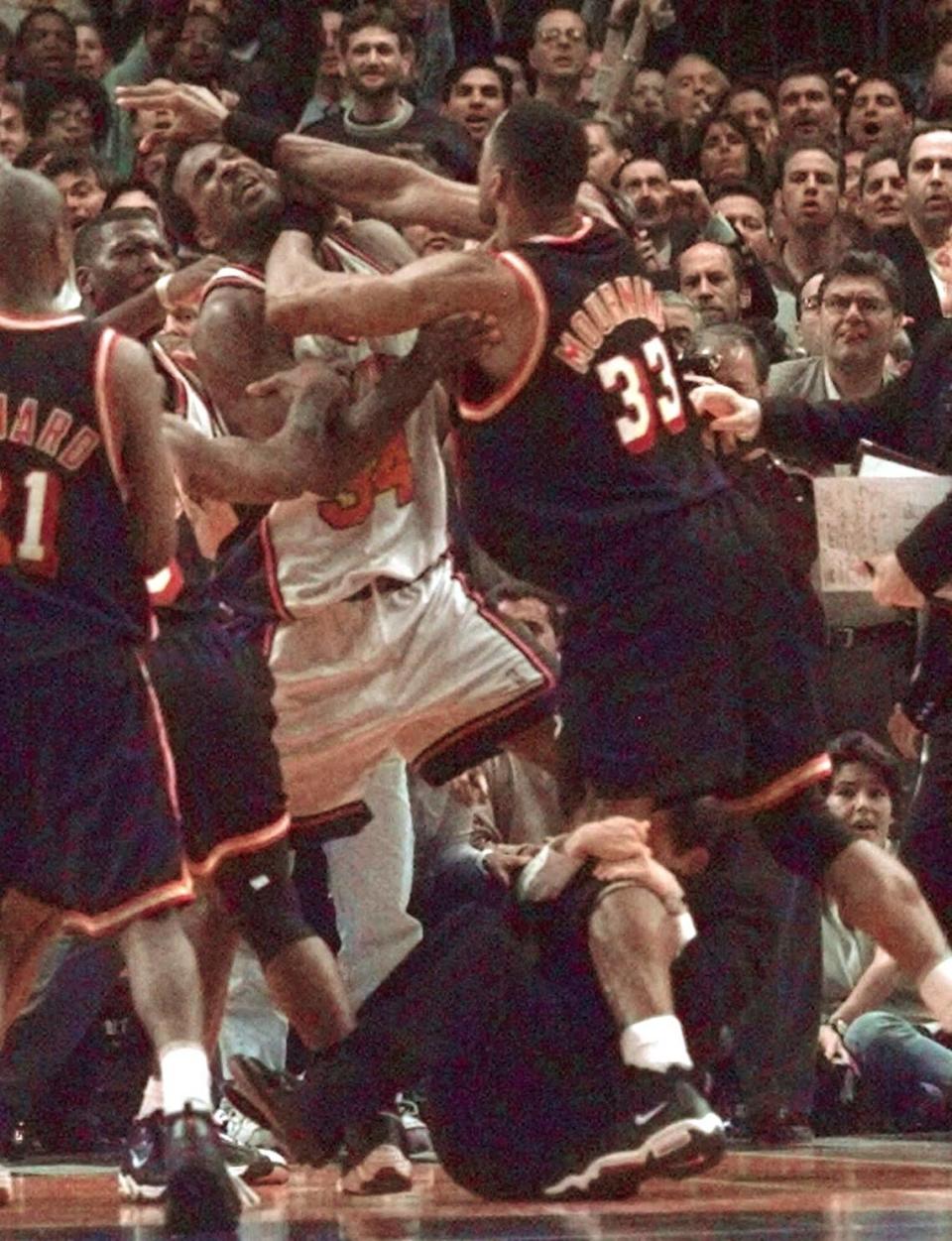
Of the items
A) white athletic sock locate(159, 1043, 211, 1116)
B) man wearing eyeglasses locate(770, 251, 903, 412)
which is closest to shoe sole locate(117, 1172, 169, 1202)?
white athletic sock locate(159, 1043, 211, 1116)

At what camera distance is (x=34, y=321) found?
6.01 meters

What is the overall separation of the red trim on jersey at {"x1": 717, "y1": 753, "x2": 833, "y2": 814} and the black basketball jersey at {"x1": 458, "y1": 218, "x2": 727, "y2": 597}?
1.85ft

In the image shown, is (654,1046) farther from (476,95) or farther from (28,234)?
(476,95)

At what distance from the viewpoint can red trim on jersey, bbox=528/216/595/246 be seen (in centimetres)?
656

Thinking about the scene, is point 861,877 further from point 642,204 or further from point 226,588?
point 642,204

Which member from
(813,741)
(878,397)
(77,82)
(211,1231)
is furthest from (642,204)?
(211,1231)

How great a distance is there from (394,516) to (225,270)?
0.76 meters

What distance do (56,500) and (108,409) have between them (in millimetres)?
205

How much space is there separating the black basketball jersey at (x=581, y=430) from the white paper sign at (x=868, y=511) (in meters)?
0.91

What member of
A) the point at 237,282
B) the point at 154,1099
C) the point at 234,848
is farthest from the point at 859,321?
the point at 154,1099

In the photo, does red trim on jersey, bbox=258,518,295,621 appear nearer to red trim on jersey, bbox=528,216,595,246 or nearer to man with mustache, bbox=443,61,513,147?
red trim on jersey, bbox=528,216,595,246

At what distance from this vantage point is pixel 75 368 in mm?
5945

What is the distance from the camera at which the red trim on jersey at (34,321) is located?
236 inches

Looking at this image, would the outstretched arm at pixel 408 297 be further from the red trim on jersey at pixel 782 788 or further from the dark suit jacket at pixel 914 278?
the dark suit jacket at pixel 914 278
